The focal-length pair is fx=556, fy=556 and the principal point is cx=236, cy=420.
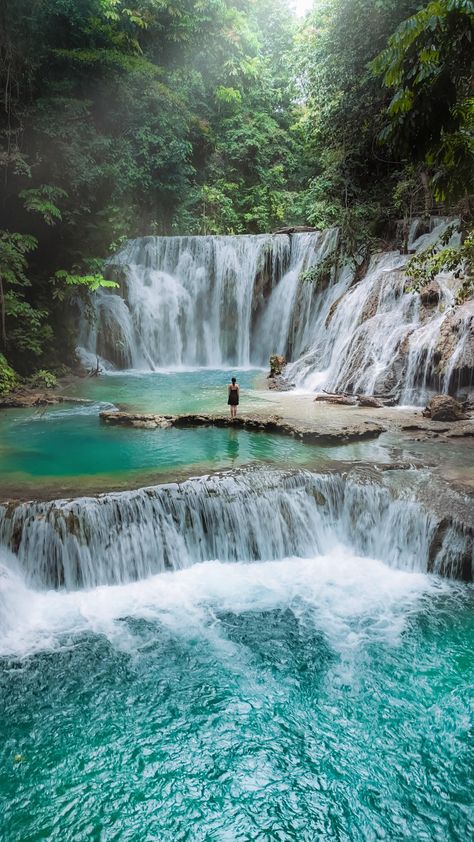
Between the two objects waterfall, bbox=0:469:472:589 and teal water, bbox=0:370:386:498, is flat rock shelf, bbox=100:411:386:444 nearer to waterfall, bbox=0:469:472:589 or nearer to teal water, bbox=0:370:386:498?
teal water, bbox=0:370:386:498

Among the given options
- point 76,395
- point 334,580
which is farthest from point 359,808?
point 76,395

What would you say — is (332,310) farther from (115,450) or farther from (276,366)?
(115,450)

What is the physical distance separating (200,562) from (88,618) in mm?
1587

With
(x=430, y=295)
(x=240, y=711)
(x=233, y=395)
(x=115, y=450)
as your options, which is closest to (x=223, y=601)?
(x=240, y=711)

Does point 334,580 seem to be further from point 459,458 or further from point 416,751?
point 459,458

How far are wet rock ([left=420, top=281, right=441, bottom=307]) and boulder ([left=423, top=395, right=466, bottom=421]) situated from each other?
3.06 m

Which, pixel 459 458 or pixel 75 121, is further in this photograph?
pixel 75 121

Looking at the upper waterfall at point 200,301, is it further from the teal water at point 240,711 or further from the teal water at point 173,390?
the teal water at point 240,711

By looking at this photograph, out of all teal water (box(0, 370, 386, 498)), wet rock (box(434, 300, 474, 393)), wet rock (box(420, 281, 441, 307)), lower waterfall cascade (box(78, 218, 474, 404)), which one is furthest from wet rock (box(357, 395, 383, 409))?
wet rock (box(420, 281, 441, 307))

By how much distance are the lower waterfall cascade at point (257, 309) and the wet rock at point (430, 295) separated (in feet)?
0.22

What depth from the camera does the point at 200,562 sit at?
6.85m

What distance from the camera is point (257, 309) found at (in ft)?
65.6

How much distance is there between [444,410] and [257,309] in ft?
34.9

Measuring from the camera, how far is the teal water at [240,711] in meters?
3.58
